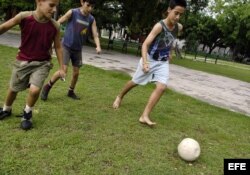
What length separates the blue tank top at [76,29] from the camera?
6.54 m

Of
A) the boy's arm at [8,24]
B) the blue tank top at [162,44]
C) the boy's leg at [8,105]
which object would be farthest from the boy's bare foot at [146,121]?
the boy's arm at [8,24]

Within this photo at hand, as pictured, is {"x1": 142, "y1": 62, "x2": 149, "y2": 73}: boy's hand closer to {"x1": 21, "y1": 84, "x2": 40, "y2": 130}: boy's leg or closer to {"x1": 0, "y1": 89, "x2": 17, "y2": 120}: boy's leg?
{"x1": 21, "y1": 84, "x2": 40, "y2": 130}: boy's leg

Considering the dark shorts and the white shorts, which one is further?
the dark shorts

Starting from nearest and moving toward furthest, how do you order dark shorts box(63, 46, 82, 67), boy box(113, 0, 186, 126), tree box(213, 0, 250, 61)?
boy box(113, 0, 186, 126) → dark shorts box(63, 46, 82, 67) → tree box(213, 0, 250, 61)

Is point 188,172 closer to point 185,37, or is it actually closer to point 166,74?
point 166,74

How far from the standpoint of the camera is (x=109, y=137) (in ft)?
16.4

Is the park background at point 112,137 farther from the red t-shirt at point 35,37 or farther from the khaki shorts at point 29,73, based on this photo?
the red t-shirt at point 35,37

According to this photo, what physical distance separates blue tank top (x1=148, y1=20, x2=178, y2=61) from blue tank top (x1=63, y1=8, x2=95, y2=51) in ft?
4.39

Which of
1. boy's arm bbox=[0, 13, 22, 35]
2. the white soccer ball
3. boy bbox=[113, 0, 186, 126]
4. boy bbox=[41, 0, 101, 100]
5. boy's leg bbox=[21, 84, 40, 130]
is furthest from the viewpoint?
boy bbox=[41, 0, 101, 100]

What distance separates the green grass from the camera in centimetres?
402

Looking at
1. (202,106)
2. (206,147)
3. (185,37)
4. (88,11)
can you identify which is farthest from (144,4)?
(185,37)

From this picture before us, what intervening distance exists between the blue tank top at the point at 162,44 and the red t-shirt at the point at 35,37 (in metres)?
1.76

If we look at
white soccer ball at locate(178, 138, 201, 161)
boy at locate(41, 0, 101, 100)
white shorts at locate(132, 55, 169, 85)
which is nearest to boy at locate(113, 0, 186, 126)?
white shorts at locate(132, 55, 169, 85)

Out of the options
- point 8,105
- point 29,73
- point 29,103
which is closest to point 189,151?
point 29,103
